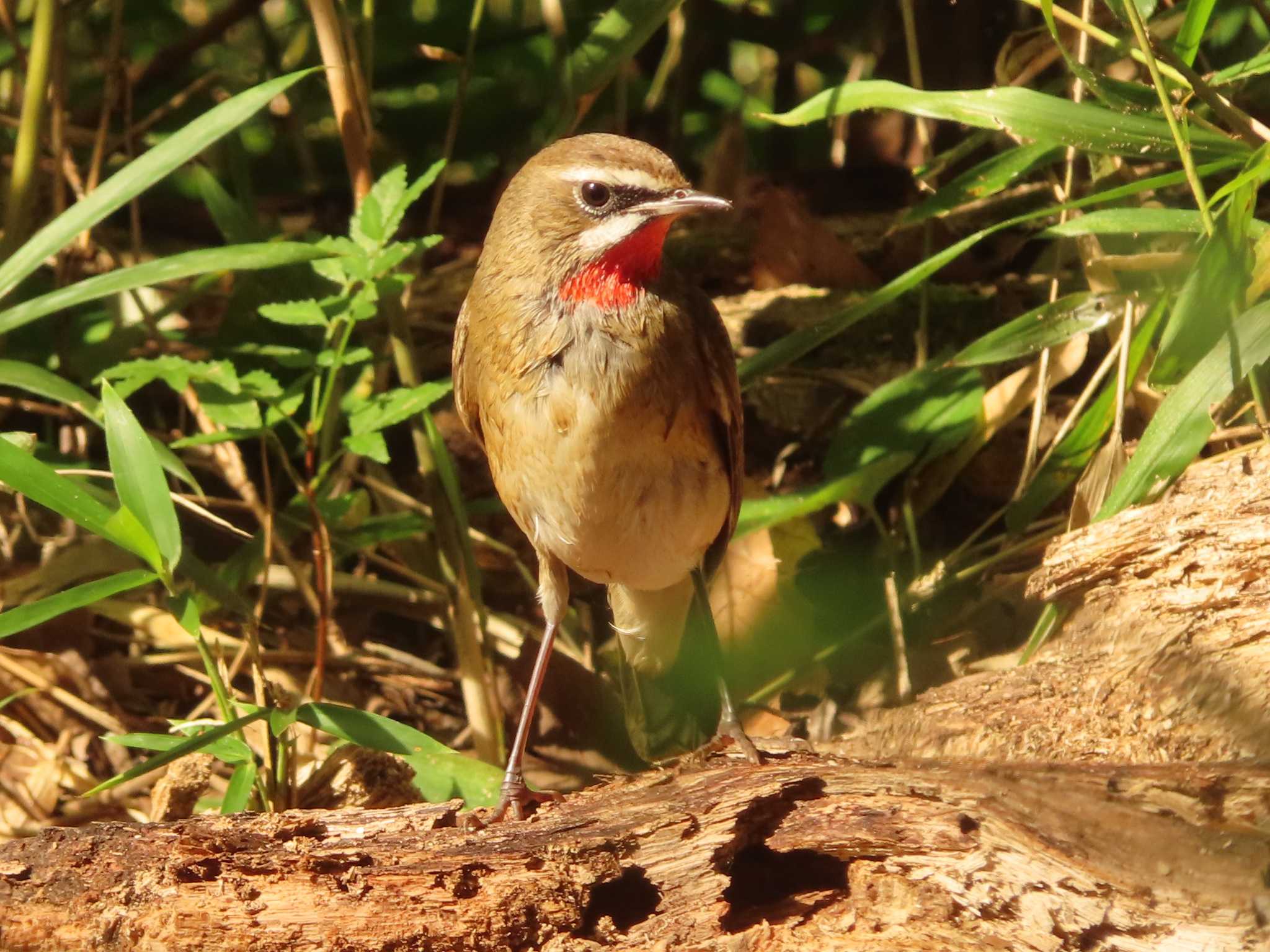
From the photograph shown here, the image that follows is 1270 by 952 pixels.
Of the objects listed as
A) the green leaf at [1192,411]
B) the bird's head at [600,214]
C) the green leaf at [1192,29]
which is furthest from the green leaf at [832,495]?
the green leaf at [1192,29]

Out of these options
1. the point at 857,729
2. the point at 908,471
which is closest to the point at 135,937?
the point at 857,729

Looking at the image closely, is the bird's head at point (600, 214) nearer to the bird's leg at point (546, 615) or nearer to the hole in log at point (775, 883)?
the bird's leg at point (546, 615)

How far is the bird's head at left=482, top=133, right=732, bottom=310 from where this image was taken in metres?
3.50

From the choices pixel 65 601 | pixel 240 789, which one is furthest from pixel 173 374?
pixel 240 789

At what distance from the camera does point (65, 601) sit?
3.21 metres

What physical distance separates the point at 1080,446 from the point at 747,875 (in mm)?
1920

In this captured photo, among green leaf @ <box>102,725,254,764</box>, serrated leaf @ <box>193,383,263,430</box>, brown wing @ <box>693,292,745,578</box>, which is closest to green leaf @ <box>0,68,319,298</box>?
serrated leaf @ <box>193,383,263,430</box>

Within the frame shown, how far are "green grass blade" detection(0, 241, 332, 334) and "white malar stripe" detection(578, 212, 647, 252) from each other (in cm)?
77

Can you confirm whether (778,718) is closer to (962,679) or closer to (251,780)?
(962,679)

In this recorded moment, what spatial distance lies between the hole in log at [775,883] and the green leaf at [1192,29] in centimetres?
251

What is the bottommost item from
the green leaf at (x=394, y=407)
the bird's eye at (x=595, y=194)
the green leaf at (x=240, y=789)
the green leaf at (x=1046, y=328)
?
the green leaf at (x=240, y=789)

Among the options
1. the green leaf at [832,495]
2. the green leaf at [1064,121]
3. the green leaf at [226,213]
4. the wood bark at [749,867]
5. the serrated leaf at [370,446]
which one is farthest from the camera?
the green leaf at [226,213]

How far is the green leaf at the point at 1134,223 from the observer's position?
12.5ft

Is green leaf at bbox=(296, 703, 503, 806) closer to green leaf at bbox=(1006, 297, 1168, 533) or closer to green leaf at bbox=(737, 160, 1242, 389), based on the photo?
green leaf at bbox=(737, 160, 1242, 389)
